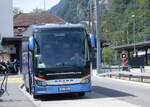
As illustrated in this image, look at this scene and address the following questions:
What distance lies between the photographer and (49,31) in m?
23.9

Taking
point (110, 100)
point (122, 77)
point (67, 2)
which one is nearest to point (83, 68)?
point (110, 100)

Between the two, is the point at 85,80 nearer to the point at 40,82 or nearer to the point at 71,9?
the point at 40,82

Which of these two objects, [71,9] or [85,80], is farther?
[71,9]

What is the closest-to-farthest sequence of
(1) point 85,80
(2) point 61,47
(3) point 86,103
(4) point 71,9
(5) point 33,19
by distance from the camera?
(3) point 86,103
(1) point 85,80
(2) point 61,47
(5) point 33,19
(4) point 71,9

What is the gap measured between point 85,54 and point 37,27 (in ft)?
7.61

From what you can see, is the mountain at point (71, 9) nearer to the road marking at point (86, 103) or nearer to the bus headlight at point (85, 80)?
the bus headlight at point (85, 80)

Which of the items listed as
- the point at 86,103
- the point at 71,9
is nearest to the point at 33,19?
the point at 71,9

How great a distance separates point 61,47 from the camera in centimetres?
2352

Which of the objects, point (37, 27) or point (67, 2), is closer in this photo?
point (37, 27)

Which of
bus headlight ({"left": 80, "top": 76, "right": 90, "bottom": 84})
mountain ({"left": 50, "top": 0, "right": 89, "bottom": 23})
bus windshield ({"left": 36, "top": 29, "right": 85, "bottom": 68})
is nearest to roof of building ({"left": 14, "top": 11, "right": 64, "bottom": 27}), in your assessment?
mountain ({"left": 50, "top": 0, "right": 89, "bottom": 23})

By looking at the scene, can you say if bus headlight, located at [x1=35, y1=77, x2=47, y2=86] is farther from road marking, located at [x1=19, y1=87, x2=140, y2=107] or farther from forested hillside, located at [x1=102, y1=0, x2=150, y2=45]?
forested hillside, located at [x1=102, y1=0, x2=150, y2=45]

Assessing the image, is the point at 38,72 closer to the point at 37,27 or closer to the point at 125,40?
the point at 37,27

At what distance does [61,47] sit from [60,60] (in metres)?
0.57

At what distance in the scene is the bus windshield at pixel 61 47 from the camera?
916 inches
